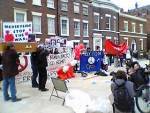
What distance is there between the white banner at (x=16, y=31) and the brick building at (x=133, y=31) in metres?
35.3

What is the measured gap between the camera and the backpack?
830 cm

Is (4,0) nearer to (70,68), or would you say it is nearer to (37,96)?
(70,68)

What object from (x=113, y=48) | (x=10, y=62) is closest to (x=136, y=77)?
(x=10, y=62)

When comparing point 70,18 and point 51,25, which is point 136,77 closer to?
point 51,25

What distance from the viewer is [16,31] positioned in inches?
630

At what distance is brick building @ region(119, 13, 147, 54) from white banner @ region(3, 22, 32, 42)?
35292 mm

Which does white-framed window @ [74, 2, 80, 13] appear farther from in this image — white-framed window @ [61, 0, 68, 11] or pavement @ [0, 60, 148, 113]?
pavement @ [0, 60, 148, 113]

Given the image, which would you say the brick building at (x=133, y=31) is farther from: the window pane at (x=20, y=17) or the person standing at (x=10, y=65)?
the person standing at (x=10, y=65)

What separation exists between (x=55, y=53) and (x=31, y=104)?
873 centimetres

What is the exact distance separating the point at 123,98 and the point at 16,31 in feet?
28.3

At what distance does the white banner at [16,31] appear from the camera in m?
Answer: 16.0

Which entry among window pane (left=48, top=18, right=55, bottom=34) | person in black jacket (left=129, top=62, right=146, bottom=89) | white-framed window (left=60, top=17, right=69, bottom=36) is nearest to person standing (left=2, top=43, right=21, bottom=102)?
person in black jacket (left=129, top=62, right=146, bottom=89)

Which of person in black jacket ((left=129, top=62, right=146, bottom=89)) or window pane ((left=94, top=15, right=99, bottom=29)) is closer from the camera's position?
person in black jacket ((left=129, top=62, right=146, bottom=89))

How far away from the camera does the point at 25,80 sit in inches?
667
